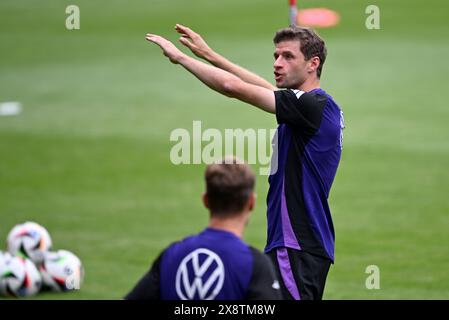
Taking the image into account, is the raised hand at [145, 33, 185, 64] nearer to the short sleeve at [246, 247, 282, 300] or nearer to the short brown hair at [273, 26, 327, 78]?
the short brown hair at [273, 26, 327, 78]

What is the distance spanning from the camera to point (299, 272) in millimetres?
7102

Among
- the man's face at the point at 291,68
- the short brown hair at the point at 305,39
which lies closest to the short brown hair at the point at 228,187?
the man's face at the point at 291,68

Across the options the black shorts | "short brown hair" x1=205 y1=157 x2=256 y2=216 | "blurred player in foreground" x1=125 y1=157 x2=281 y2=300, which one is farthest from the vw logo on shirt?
the black shorts

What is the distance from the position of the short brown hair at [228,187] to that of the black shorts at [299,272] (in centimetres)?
176

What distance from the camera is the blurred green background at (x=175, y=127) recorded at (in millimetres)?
13875

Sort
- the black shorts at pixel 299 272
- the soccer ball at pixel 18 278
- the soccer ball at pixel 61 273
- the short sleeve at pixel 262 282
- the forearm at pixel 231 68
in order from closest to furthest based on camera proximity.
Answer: the short sleeve at pixel 262 282 < the black shorts at pixel 299 272 < the forearm at pixel 231 68 < the soccer ball at pixel 18 278 < the soccer ball at pixel 61 273

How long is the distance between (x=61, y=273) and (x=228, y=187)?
21.9 ft

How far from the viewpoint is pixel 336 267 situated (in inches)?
519

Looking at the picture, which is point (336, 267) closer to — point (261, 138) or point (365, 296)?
point (365, 296)

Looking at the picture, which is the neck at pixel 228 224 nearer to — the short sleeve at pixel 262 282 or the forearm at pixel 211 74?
the short sleeve at pixel 262 282

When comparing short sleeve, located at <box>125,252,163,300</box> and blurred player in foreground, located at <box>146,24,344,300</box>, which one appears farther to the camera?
blurred player in foreground, located at <box>146,24,344,300</box>

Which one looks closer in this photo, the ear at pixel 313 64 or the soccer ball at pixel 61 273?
the ear at pixel 313 64

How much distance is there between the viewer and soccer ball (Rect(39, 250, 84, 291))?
1168 cm

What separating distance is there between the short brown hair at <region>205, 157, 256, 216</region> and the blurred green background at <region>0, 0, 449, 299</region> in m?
6.47
